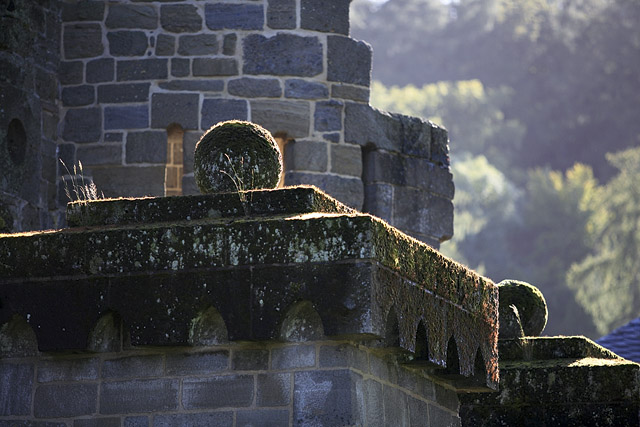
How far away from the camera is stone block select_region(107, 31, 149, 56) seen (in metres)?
11.2

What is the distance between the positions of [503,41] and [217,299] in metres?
55.2

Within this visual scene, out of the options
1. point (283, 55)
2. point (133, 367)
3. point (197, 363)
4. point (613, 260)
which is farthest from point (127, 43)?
point (613, 260)

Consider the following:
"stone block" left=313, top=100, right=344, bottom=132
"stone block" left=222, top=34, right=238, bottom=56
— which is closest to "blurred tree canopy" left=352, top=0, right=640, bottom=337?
"stone block" left=313, top=100, right=344, bottom=132

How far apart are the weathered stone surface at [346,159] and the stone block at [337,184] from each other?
0.06 meters

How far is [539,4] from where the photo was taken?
2324 inches

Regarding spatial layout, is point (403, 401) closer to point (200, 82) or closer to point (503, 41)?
point (200, 82)

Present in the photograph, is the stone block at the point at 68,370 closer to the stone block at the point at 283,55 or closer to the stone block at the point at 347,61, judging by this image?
the stone block at the point at 283,55

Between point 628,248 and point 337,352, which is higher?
point 628,248

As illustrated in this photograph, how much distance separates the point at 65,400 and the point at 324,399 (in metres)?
1.01

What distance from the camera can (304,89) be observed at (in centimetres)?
1136

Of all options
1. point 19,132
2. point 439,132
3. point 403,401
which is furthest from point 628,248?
point 403,401

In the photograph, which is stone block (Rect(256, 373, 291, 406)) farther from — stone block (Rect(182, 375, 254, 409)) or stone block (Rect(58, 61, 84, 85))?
stone block (Rect(58, 61, 84, 85))

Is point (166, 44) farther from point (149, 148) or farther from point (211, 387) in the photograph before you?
point (211, 387)

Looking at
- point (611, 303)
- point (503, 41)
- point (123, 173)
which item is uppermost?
point (503, 41)
